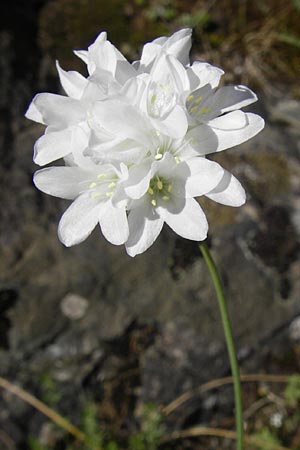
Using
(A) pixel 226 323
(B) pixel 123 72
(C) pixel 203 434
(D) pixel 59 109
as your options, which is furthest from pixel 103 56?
(C) pixel 203 434

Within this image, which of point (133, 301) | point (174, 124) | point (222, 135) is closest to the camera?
point (174, 124)

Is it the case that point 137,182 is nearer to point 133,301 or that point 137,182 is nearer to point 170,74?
point 170,74

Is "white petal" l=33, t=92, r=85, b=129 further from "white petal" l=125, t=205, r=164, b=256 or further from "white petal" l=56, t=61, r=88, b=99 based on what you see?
"white petal" l=125, t=205, r=164, b=256

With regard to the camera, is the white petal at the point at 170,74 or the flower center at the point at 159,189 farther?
the flower center at the point at 159,189

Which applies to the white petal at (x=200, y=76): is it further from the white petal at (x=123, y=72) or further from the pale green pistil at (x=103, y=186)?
A: the pale green pistil at (x=103, y=186)

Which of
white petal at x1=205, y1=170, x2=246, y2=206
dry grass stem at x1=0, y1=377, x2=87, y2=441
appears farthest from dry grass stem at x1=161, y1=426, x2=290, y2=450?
white petal at x1=205, y1=170, x2=246, y2=206

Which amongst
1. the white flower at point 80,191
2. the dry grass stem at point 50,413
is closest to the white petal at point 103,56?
the white flower at point 80,191
